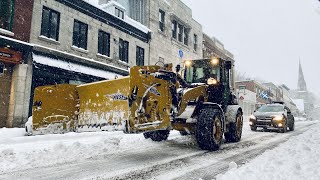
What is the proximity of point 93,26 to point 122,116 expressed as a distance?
1187cm

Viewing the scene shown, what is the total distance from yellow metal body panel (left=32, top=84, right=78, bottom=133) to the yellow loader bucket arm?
2.01m

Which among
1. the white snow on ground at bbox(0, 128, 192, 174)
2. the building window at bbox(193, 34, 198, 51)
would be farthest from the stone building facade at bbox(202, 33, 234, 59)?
the white snow on ground at bbox(0, 128, 192, 174)

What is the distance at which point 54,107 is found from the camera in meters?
6.25

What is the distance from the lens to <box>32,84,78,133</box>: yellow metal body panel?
6086mm

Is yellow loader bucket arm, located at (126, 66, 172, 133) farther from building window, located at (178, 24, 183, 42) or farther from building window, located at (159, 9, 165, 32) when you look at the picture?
building window, located at (178, 24, 183, 42)

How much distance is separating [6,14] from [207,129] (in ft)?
35.2

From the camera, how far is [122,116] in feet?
17.6

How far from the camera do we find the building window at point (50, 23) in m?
13.4

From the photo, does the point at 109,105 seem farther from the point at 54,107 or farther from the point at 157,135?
the point at 157,135

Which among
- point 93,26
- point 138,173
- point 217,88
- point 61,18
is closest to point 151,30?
point 93,26

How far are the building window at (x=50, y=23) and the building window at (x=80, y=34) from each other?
3.83 ft

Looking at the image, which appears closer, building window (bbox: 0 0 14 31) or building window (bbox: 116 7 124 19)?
building window (bbox: 0 0 14 31)

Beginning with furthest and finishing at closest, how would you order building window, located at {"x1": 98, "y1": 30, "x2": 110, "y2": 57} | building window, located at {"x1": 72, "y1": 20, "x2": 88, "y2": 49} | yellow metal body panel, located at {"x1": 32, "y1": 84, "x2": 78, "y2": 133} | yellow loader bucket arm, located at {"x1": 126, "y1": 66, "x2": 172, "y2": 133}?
building window, located at {"x1": 98, "y1": 30, "x2": 110, "y2": 57} → building window, located at {"x1": 72, "y1": 20, "x2": 88, "y2": 49} → yellow metal body panel, located at {"x1": 32, "y1": 84, "x2": 78, "y2": 133} → yellow loader bucket arm, located at {"x1": 126, "y1": 66, "x2": 172, "y2": 133}

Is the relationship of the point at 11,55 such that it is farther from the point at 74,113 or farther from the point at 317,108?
the point at 317,108
